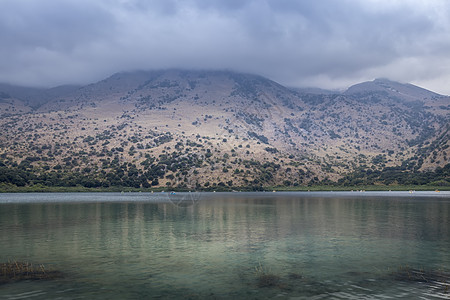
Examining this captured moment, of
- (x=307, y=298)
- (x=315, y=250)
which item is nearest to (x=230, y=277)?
(x=307, y=298)

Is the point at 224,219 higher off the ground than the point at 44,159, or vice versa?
the point at 44,159

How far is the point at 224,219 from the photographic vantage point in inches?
2530

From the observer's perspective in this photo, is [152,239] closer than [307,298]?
No

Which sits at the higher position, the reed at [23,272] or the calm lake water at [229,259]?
the reed at [23,272]

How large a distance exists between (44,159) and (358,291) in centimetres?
20354

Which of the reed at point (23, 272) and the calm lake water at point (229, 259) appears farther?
the reed at point (23, 272)

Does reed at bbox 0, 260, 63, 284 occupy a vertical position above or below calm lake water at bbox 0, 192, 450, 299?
above

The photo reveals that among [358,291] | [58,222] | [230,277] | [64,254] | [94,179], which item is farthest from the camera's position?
[94,179]

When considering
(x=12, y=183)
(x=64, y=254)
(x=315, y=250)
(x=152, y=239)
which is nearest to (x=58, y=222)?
(x=152, y=239)

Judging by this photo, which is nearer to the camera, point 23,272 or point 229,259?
point 23,272

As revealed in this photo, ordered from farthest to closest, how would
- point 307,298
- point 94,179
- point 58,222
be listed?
1. point 94,179
2. point 58,222
3. point 307,298

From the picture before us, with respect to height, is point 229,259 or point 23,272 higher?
point 23,272

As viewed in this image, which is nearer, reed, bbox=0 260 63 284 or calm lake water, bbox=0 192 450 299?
calm lake water, bbox=0 192 450 299

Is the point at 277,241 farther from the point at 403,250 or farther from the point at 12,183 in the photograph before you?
the point at 12,183
